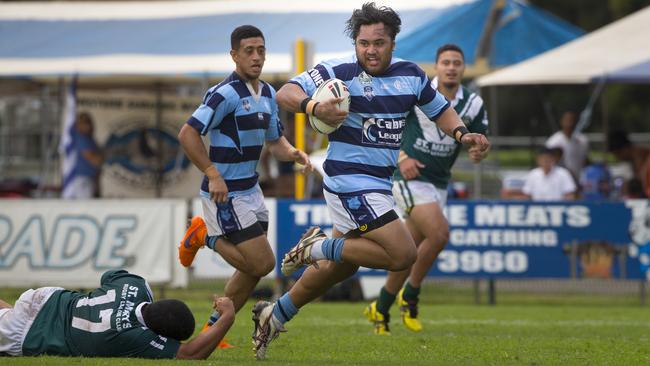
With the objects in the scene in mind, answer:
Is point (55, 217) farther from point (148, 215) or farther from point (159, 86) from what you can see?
point (159, 86)

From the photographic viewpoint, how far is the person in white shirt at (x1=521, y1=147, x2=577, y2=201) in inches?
687

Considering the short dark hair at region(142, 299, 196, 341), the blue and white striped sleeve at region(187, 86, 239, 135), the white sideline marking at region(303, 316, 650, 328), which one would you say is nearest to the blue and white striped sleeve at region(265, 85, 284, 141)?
the blue and white striped sleeve at region(187, 86, 239, 135)

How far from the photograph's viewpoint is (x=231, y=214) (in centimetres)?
923

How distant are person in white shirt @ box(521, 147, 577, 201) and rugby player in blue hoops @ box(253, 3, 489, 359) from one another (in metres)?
8.91

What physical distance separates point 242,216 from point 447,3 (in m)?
10.7

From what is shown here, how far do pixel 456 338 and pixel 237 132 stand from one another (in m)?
2.86

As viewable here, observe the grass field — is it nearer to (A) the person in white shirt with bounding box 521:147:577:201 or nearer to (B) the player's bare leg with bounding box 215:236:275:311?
(B) the player's bare leg with bounding box 215:236:275:311

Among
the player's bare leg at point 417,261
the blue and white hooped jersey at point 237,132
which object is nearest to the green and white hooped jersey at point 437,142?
the player's bare leg at point 417,261

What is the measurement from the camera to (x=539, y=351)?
31.4ft

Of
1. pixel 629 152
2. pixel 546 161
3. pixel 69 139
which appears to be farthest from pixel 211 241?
pixel 69 139

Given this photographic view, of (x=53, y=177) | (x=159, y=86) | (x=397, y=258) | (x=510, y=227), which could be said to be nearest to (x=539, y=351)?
(x=397, y=258)

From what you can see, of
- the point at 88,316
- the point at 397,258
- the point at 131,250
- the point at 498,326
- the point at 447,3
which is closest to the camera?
the point at 88,316

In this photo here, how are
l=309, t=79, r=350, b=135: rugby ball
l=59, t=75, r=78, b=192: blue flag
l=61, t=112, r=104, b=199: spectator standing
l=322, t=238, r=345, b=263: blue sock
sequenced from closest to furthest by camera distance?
l=309, t=79, r=350, b=135: rugby ball → l=322, t=238, r=345, b=263: blue sock → l=59, t=75, r=78, b=192: blue flag → l=61, t=112, r=104, b=199: spectator standing

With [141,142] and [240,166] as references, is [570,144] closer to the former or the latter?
[141,142]
